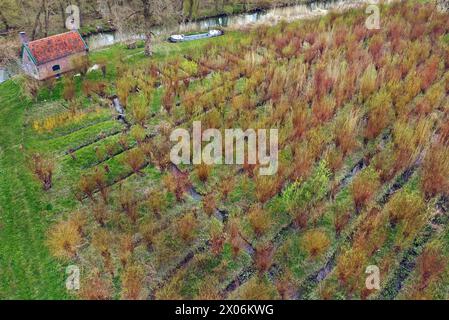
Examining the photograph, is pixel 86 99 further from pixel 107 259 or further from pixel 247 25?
pixel 247 25

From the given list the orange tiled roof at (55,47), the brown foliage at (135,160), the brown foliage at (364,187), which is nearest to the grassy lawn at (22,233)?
the brown foliage at (135,160)

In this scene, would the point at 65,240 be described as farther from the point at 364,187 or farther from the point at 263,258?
the point at 364,187

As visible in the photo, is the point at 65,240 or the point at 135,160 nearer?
the point at 65,240

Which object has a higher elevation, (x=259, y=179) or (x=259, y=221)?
(x=259, y=179)

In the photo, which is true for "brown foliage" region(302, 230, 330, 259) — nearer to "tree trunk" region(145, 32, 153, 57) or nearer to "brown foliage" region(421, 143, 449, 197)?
"brown foliage" region(421, 143, 449, 197)

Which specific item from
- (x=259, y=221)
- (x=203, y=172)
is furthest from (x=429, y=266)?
(x=203, y=172)

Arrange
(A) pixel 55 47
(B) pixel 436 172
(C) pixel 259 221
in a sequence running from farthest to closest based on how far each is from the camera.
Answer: (A) pixel 55 47, (B) pixel 436 172, (C) pixel 259 221

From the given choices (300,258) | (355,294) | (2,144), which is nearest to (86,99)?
(2,144)
